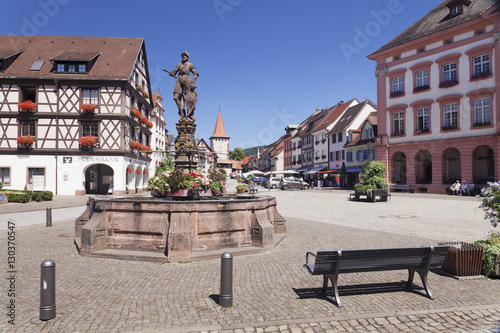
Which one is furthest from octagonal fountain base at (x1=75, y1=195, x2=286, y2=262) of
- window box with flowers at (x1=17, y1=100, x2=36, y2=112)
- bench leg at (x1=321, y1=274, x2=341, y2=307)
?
window box with flowers at (x1=17, y1=100, x2=36, y2=112)

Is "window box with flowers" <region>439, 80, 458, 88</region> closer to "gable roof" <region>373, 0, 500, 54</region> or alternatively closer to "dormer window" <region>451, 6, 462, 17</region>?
"gable roof" <region>373, 0, 500, 54</region>

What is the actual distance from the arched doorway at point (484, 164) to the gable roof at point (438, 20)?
11398 mm

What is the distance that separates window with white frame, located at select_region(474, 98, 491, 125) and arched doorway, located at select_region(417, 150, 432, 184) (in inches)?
223

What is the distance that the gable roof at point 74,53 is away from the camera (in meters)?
30.3

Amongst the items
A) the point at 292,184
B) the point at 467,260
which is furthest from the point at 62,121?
the point at 467,260

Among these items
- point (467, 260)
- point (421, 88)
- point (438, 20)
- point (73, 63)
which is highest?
point (438, 20)

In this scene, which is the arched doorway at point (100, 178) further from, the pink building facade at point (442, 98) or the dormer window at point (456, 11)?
the dormer window at point (456, 11)

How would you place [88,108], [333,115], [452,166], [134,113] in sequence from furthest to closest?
[333,115]
[452,166]
[134,113]
[88,108]

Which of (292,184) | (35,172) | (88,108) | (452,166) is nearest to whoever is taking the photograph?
(88,108)

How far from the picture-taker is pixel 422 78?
32.5 m

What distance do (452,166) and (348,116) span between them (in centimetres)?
1835

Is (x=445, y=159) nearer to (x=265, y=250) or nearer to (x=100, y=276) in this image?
(x=265, y=250)

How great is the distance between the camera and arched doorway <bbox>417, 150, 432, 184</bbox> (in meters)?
33.1

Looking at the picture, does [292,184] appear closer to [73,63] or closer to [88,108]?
[88,108]
